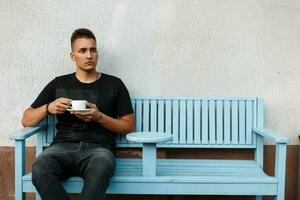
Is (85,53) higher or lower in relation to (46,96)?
higher

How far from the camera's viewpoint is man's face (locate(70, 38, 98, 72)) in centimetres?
359

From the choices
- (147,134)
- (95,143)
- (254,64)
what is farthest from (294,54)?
(95,143)

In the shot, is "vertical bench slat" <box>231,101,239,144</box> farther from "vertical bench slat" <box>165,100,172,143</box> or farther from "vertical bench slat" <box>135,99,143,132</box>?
"vertical bench slat" <box>135,99,143,132</box>

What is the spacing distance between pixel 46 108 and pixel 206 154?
4.95 feet

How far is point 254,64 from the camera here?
4.04 metres

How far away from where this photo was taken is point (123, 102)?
3.69 m

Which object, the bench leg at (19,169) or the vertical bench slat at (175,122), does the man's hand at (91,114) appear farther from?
the vertical bench slat at (175,122)

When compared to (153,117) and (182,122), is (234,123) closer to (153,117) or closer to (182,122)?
(182,122)

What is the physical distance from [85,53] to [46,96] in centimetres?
49

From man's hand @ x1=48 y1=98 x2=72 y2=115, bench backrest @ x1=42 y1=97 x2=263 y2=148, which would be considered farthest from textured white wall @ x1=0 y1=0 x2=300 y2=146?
man's hand @ x1=48 y1=98 x2=72 y2=115

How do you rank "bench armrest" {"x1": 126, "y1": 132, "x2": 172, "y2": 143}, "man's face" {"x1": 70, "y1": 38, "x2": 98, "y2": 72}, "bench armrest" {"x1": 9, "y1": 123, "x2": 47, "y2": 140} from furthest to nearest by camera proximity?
"man's face" {"x1": 70, "y1": 38, "x2": 98, "y2": 72}
"bench armrest" {"x1": 9, "y1": 123, "x2": 47, "y2": 140}
"bench armrest" {"x1": 126, "y1": 132, "x2": 172, "y2": 143}

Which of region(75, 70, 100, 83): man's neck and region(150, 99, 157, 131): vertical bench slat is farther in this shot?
region(150, 99, 157, 131): vertical bench slat

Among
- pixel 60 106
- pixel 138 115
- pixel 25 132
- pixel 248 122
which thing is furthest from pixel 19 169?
pixel 248 122

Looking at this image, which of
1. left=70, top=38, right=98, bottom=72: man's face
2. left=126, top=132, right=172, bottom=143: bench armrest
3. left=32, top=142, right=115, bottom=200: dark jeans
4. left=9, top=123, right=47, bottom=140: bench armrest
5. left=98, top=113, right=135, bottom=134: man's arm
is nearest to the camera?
left=32, top=142, right=115, bottom=200: dark jeans
